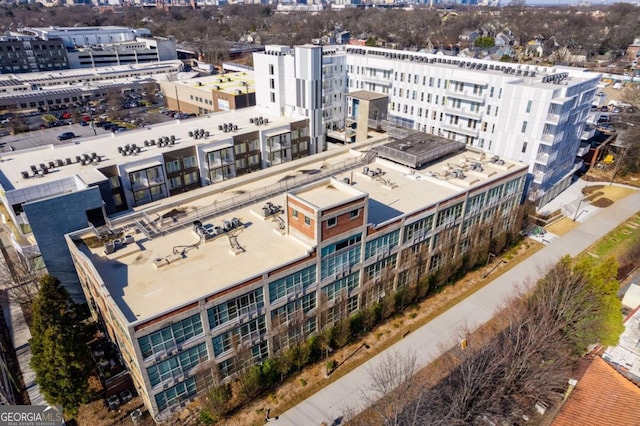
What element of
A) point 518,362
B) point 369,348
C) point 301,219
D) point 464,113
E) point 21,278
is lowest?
point 369,348

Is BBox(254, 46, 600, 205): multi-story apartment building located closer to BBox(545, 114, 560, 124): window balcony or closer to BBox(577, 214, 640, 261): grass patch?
BBox(545, 114, 560, 124): window balcony

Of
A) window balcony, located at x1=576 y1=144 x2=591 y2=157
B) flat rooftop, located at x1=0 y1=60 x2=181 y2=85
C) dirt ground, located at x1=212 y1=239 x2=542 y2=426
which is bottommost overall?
dirt ground, located at x1=212 y1=239 x2=542 y2=426

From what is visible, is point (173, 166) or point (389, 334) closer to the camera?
point (389, 334)

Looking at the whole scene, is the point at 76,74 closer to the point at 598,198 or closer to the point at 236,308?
the point at 236,308

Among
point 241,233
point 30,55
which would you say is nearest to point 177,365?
point 241,233

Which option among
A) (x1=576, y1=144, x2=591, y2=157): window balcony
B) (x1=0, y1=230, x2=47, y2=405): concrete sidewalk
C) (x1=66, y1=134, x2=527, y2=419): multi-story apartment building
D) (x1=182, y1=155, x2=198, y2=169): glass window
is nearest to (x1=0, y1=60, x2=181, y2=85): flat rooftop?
(x1=182, y1=155, x2=198, y2=169): glass window

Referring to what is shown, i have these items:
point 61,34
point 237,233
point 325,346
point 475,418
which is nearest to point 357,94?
point 237,233

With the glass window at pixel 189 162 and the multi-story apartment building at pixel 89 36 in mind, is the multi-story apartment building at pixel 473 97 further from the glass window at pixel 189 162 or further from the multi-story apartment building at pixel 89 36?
the multi-story apartment building at pixel 89 36

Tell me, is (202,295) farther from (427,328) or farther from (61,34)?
(61,34)
